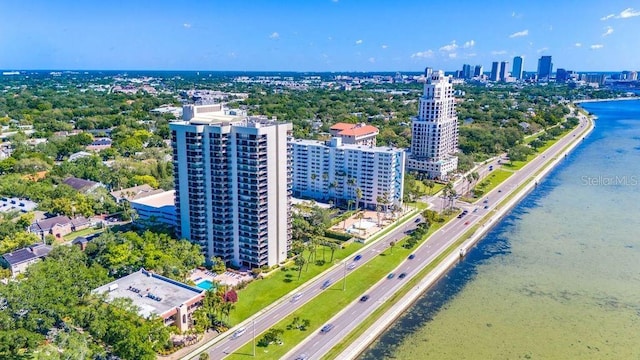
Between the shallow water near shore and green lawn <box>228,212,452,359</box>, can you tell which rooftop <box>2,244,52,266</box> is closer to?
green lawn <box>228,212,452,359</box>

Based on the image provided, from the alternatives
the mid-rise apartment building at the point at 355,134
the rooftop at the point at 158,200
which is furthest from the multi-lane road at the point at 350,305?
the rooftop at the point at 158,200

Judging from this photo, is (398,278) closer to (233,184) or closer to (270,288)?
(270,288)

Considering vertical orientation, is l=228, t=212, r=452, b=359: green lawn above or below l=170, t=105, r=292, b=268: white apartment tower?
below

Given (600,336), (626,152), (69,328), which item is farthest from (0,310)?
(626,152)

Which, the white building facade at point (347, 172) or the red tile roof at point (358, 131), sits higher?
the red tile roof at point (358, 131)

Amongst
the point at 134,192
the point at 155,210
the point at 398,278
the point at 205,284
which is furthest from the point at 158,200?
the point at 398,278

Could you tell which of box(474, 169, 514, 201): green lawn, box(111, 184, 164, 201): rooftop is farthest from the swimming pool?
box(474, 169, 514, 201): green lawn

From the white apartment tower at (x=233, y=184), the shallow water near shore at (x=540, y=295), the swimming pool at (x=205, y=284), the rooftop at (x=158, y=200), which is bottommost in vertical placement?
the shallow water near shore at (x=540, y=295)

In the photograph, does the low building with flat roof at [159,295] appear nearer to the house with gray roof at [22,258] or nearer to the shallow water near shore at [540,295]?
the house with gray roof at [22,258]
